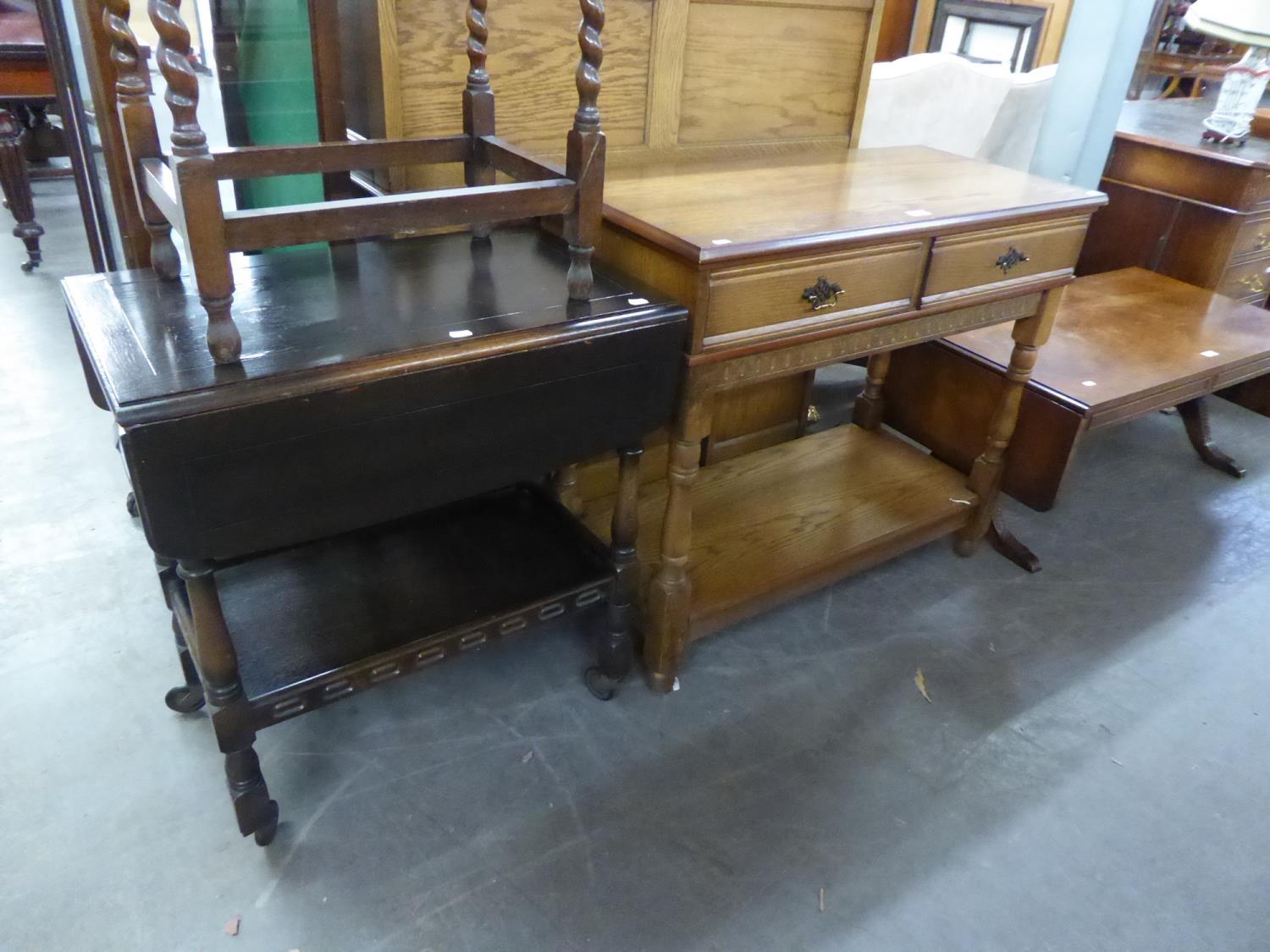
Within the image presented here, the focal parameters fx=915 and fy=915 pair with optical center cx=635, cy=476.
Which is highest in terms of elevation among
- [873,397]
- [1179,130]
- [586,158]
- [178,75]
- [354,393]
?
[178,75]

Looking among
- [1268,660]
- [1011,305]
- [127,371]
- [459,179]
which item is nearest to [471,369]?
[127,371]

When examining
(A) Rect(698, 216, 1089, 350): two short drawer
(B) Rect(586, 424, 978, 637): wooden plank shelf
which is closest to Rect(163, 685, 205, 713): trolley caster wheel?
(B) Rect(586, 424, 978, 637): wooden plank shelf

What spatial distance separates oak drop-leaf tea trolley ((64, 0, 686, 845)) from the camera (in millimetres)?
1059

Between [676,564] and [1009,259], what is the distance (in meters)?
0.88

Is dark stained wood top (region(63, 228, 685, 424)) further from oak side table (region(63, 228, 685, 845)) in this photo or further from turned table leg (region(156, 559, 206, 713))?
turned table leg (region(156, 559, 206, 713))

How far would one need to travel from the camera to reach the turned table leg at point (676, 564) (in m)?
1.50

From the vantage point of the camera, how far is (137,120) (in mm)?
1282

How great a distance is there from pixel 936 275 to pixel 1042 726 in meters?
0.89

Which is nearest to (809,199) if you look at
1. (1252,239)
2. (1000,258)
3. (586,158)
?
(1000,258)

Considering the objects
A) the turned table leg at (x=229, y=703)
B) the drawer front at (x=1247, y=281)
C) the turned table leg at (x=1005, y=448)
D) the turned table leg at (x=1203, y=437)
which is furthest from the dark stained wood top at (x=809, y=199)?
the drawer front at (x=1247, y=281)

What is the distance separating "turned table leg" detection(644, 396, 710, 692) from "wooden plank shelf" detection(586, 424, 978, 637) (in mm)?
66

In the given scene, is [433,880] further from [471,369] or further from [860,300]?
[860,300]

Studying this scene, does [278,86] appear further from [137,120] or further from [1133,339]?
[1133,339]

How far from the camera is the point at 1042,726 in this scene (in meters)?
1.78
